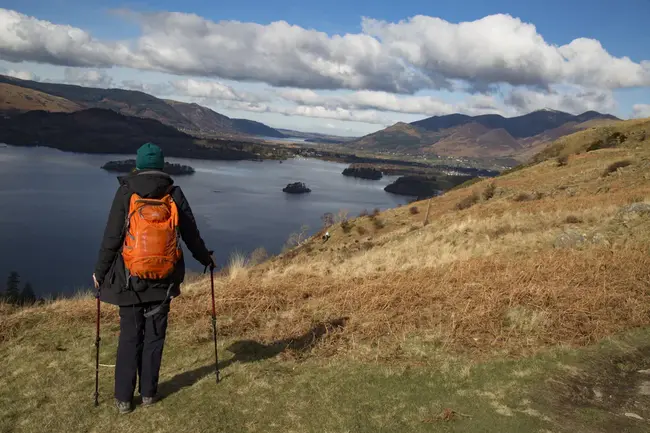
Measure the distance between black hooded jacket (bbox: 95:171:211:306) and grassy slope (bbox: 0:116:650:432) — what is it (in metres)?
1.11

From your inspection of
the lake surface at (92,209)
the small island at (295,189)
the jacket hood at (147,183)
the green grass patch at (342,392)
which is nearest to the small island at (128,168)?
the lake surface at (92,209)

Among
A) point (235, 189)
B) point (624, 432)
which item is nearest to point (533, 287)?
point (624, 432)

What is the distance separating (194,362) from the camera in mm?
5723

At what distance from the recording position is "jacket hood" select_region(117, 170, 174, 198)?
14.4ft

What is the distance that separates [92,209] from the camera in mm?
82625

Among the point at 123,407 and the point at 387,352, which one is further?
the point at 387,352

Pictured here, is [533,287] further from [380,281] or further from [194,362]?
[194,362]

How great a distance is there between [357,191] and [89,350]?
128132 millimetres

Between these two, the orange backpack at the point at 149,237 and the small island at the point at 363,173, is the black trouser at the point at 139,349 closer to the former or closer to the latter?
the orange backpack at the point at 149,237

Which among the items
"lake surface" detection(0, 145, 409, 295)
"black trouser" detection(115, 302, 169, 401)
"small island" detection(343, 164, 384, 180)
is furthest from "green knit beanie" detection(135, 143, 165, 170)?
"small island" detection(343, 164, 384, 180)

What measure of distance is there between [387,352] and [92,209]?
87226 mm

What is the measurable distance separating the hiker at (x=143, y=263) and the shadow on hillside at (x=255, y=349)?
0.51 meters

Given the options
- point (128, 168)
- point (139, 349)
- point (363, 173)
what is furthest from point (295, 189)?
point (139, 349)

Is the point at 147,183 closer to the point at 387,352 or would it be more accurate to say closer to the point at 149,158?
the point at 149,158
